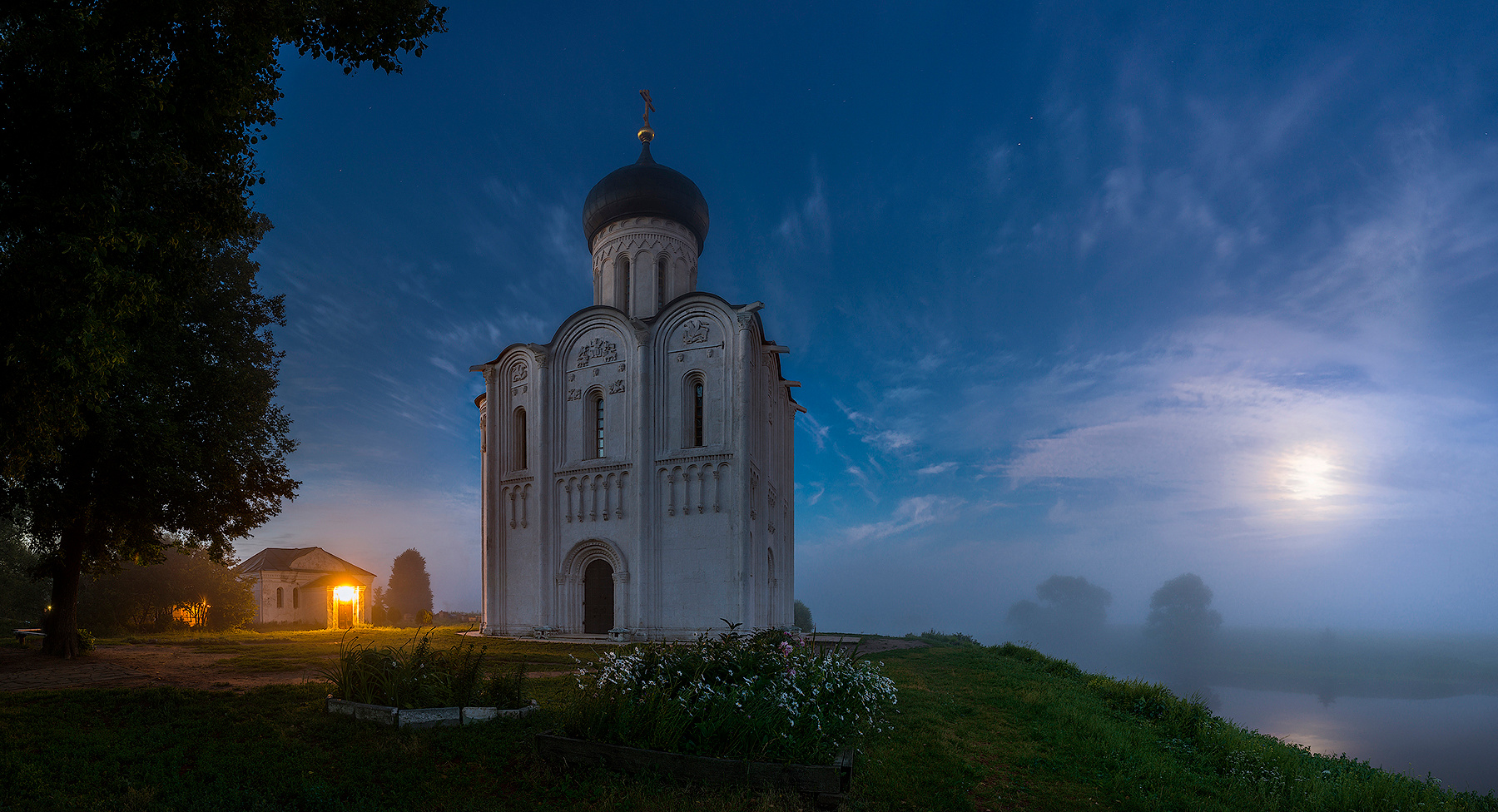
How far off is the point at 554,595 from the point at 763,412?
8693mm

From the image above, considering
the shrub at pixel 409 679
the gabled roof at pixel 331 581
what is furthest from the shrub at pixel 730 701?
the gabled roof at pixel 331 581

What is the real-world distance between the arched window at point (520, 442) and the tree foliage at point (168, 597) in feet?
35.3

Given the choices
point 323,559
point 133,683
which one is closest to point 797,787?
point 133,683

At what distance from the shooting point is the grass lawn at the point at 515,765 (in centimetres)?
567

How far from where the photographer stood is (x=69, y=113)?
300 inches

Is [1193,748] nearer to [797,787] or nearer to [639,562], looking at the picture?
[797,787]

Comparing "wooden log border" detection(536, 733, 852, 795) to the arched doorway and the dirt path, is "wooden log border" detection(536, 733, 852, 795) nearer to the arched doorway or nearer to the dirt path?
the dirt path

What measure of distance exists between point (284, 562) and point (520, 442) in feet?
72.7

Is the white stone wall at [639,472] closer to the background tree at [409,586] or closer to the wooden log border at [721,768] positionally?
the wooden log border at [721,768]

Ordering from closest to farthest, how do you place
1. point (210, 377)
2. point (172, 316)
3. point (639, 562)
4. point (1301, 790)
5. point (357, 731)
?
1. point (1301, 790)
2. point (357, 731)
3. point (172, 316)
4. point (210, 377)
5. point (639, 562)

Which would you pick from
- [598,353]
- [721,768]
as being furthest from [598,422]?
[721,768]

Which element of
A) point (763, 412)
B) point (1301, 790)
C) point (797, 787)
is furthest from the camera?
point (763, 412)

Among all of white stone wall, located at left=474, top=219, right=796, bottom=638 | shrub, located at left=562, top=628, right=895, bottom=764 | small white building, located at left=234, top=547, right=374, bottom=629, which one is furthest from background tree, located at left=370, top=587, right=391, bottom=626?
shrub, located at left=562, top=628, right=895, bottom=764

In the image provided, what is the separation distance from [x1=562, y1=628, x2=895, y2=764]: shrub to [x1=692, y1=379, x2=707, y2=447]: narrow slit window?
14.1m
